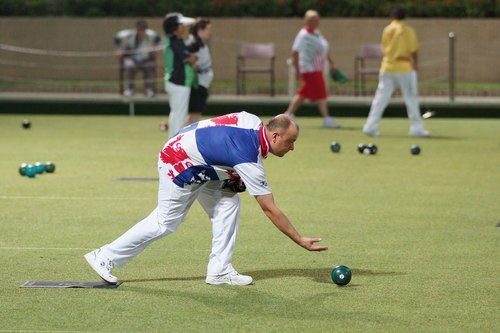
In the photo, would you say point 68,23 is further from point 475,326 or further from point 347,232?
point 475,326

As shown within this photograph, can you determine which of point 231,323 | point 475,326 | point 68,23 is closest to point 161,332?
point 231,323

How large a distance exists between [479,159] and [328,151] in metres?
1.99

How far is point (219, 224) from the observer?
7.38m

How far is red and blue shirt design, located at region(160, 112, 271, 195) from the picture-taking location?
22.8 feet

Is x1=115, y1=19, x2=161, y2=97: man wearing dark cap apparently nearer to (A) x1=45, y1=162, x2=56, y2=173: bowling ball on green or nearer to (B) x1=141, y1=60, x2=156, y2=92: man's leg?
(B) x1=141, y1=60, x2=156, y2=92: man's leg

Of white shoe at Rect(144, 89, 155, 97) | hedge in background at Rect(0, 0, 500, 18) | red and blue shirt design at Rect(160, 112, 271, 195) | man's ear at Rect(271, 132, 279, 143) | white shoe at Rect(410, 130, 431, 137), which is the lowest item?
white shoe at Rect(410, 130, 431, 137)

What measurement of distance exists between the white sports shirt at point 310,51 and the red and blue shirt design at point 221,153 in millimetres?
10871

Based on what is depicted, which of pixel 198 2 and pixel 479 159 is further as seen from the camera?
pixel 198 2

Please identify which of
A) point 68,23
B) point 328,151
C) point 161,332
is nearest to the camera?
point 161,332

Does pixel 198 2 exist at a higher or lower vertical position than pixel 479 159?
higher

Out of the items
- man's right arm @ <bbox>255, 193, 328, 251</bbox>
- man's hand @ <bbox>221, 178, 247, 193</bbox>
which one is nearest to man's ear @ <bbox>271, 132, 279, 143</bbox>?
man's right arm @ <bbox>255, 193, 328, 251</bbox>

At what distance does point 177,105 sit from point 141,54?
36.5 ft

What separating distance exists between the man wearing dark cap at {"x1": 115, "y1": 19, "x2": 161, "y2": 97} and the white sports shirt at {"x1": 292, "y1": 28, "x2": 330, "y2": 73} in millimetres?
5879

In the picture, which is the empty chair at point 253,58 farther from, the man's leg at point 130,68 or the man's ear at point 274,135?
the man's ear at point 274,135
